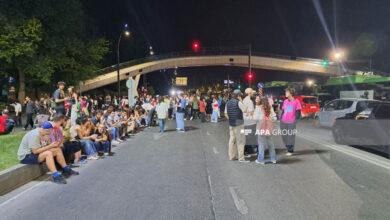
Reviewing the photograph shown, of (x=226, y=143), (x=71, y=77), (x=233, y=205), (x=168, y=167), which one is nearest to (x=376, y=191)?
(x=233, y=205)

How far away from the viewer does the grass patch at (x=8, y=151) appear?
22.1 ft

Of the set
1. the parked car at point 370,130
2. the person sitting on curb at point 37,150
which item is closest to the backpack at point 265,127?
the parked car at point 370,130

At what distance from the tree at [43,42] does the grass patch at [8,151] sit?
16.1m

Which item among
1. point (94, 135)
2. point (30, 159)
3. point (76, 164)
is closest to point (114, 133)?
point (94, 135)

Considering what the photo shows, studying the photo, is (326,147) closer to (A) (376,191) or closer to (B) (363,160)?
(B) (363,160)

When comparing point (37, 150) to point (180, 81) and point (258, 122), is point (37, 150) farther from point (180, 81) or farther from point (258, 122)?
point (180, 81)

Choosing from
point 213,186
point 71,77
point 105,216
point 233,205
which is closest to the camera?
point 105,216

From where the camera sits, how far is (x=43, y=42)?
2653 centimetres

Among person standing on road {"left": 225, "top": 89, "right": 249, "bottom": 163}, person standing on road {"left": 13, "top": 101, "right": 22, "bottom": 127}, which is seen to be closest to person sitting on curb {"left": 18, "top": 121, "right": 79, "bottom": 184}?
person standing on road {"left": 225, "top": 89, "right": 249, "bottom": 163}

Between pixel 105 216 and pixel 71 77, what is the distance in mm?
30259

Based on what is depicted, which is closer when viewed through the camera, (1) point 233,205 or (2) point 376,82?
(1) point 233,205

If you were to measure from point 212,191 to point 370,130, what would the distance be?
5786 millimetres

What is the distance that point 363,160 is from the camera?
765 cm

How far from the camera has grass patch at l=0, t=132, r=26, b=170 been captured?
6723mm
